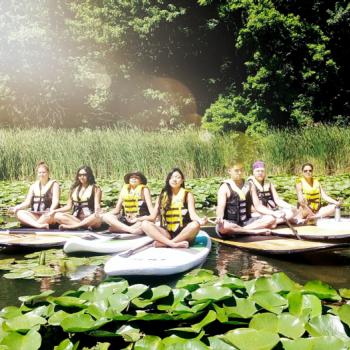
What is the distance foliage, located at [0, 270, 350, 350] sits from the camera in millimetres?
2326

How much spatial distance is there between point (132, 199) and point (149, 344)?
14.0 feet

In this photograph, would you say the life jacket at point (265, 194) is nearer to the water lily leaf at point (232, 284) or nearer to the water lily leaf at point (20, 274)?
the water lily leaf at point (20, 274)

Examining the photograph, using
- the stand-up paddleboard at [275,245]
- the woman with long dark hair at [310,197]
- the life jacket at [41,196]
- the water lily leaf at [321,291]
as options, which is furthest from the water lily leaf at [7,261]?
the woman with long dark hair at [310,197]

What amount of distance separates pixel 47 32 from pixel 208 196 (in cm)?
1771

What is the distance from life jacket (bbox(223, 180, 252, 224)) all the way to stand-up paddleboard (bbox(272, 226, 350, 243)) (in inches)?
17.6

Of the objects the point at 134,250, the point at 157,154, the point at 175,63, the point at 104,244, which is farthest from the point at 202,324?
the point at 175,63

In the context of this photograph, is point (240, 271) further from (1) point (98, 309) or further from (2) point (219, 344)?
(2) point (219, 344)

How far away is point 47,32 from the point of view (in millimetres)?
23922

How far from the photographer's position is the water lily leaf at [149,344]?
232 cm

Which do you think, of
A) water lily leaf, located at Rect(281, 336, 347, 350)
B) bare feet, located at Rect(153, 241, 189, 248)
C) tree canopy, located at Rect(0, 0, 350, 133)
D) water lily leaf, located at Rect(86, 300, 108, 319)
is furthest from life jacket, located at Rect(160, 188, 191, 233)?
tree canopy, located at Rect(0, 0, 350, 133)

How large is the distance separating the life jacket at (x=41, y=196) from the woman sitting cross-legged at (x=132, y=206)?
954mm

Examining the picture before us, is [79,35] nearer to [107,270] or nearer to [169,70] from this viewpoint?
[169,70]

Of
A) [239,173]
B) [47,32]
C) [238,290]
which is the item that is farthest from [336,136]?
[47,32]

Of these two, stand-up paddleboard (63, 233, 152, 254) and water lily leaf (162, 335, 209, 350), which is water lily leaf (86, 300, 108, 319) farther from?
stand-up paddleboard (63, 233, 152, 254)
